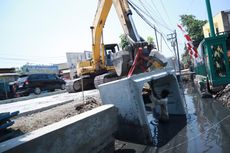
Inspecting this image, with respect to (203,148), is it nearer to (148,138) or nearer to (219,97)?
(148,138)

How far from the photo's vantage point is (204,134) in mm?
4848

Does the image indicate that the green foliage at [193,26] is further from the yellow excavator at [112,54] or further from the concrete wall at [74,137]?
the concrete wall at [74,137]

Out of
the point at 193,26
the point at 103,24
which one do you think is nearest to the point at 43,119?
the point at 103,24

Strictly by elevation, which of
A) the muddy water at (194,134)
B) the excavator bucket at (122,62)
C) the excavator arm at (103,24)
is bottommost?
the muddy water at (194,134)

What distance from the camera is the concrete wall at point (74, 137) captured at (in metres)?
3.11

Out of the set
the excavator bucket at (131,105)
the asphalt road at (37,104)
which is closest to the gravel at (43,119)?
the asphalt road at (37,104)

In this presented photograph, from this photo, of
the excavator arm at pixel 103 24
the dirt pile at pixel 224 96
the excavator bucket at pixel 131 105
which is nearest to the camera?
the excavator bucket at pixel 131 105

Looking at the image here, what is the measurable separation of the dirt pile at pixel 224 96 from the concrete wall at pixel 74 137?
4026mm

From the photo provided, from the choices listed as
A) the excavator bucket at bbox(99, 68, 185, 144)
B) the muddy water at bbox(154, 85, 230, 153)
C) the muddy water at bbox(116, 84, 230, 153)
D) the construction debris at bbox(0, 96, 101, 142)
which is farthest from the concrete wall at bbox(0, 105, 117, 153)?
the construction debris at bbox(0, 96, 101, 142)

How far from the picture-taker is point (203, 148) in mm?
4102

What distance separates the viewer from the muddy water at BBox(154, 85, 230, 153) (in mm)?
4148

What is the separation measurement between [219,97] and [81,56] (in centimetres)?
3527

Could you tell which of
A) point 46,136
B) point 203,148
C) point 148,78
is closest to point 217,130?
point 203,148

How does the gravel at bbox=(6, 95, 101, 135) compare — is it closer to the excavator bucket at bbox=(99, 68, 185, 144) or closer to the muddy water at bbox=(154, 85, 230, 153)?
the excavator bucket at bbox=(99, 68, 185, 144)
